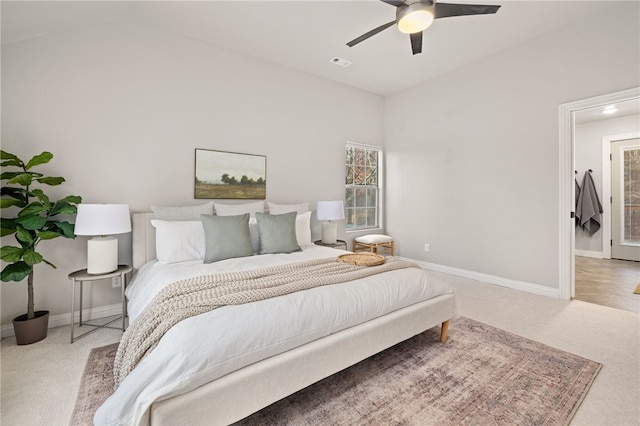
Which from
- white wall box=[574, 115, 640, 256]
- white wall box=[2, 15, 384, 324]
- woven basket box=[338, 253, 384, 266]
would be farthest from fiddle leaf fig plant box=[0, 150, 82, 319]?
white wall box=[574, 115, 640, 256]

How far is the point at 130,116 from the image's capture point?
2.89 m

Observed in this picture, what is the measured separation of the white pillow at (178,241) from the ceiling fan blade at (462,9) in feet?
9.22

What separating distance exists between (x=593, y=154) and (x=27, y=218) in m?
8.31

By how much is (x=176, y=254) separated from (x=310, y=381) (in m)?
1.71

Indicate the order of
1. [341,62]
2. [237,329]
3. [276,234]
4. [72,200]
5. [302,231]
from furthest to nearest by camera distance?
[341,62], [302,231], [276,234], [72,200], [237,329]

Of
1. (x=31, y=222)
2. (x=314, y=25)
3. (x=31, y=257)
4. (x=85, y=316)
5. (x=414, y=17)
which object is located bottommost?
(x=85, y=316)

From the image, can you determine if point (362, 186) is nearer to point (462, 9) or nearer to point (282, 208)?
point (282, 208)

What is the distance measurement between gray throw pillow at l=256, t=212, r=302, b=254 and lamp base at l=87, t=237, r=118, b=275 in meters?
1.31

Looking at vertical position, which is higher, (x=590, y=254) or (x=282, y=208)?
(x=282, y=208)

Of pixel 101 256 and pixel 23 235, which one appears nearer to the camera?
pixel 23 235

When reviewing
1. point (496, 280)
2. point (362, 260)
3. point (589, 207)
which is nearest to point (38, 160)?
point (362, 260)

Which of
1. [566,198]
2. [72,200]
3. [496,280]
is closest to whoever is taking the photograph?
[72,200]

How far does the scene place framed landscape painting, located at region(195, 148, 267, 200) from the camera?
3.33 metres

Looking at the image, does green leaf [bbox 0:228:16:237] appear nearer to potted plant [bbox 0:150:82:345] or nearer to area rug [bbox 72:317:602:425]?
potted plant [bbox 0:150:82:345]
